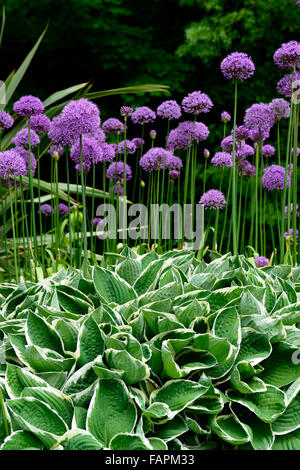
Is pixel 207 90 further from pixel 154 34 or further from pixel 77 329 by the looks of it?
pixel 77 329

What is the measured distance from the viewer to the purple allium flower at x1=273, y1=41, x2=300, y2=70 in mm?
2115

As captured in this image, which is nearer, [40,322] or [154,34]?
[40,322]

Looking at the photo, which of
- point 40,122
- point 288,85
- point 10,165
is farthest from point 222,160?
point 10,165

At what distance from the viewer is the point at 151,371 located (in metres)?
1.40

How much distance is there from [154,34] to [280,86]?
5653 millimetres

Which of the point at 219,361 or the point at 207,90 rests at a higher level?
the point at 207,90

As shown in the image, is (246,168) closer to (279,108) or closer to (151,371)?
(279,108)

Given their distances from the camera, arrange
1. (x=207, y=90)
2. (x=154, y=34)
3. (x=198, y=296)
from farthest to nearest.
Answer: (x=154, y=34), (x=207, y=90), (x=198, y=296)

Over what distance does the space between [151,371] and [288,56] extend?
1426 mm

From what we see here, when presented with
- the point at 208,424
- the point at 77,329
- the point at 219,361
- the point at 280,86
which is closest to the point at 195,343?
the point at 219,361

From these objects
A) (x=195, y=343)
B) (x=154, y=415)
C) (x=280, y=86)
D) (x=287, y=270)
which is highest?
(x=280, y=86)

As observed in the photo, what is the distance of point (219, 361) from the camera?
139 centimetres

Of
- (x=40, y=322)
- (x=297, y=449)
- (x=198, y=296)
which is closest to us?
(x=297, y=449)

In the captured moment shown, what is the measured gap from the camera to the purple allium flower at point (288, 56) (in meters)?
2.12
